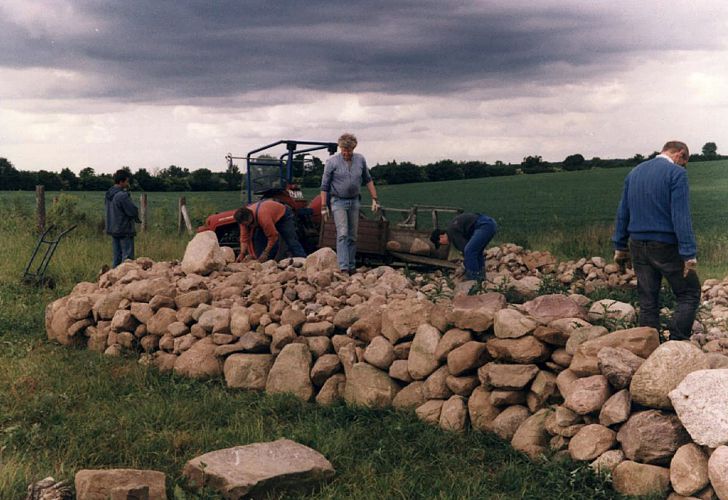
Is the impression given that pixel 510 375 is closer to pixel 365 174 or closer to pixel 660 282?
pixel 660 282

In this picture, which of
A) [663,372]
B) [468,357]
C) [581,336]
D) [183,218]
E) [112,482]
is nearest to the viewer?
[112,482]

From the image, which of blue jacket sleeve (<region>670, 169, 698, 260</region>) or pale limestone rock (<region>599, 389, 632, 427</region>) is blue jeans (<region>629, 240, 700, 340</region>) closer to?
blue jacket sleeve (<region>670, 169, 698, 260</region>)

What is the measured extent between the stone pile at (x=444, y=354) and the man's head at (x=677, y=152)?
1.30m

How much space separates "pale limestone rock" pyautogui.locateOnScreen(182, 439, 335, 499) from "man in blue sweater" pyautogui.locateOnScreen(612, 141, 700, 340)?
318 centimetres

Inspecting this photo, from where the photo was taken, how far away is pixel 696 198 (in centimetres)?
3031

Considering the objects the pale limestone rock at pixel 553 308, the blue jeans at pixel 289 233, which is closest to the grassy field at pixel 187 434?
the pale limestone rock at pixel 553 308

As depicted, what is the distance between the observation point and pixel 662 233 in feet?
19.3

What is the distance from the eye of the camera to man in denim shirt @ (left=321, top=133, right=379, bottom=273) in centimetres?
875

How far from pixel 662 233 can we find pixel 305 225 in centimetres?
687

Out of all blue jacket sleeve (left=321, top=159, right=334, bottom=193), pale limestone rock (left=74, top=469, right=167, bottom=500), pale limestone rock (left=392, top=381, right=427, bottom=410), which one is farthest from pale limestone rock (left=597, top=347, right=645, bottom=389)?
blue jacket sleeve (left=321, top=159, right=334, bottom=193)

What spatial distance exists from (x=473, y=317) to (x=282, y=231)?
5446 mm

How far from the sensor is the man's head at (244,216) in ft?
31.7

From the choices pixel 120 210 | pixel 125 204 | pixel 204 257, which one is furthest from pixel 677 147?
pixel 120 210

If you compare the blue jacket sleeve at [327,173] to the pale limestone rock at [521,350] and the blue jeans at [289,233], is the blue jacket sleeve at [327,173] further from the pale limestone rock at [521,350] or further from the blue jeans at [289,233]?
the pale limestone rock at [521,350]
